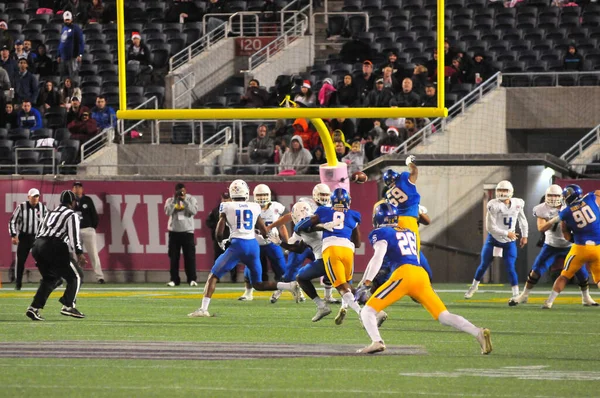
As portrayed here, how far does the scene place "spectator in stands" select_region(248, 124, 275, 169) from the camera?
21.2m

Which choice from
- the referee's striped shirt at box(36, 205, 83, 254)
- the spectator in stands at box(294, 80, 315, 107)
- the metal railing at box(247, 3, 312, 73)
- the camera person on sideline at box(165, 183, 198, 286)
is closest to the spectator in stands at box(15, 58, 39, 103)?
the metal railing at box(247, 3, 312, 73)

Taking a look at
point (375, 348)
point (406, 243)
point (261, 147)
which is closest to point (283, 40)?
point (261, 147)

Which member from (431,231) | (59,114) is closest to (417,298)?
(431,231)

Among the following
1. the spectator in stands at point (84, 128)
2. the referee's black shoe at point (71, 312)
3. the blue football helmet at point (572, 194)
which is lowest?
the referee's black shoe at point (71, 312)

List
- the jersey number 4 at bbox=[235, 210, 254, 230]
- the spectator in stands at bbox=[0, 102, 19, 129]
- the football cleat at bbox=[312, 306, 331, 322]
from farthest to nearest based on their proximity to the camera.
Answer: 1. the spectator in stands at bbox=[0, 102, 19, 129]
2. the jersey number 4 at bbox=[235, 210, 254, 230]
3. the football cleat at bbox=[312, 306, 331, 322]

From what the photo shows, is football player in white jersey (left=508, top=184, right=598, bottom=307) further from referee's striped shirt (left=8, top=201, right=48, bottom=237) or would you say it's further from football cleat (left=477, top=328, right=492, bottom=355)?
referee's striped shirt (left=8, top=201, right=48, bottom=237)

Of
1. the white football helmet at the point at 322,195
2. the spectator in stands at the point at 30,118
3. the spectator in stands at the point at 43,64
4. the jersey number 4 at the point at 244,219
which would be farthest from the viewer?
the spectator in stands at the point at 43,64

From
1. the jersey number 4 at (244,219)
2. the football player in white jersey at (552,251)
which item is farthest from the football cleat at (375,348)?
the football player in white jersey at (552,251)

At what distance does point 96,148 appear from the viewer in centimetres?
2252

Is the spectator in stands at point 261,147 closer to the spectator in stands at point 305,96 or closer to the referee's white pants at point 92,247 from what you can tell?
the spectator in stands at point 305,96

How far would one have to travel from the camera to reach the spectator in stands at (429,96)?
46.0 feet

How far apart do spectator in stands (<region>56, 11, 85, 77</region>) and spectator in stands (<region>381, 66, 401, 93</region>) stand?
5840 mm

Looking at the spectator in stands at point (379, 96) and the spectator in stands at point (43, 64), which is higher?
the spectator in stands at point (43, 64)

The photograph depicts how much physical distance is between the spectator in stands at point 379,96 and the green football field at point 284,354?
3557 mm
